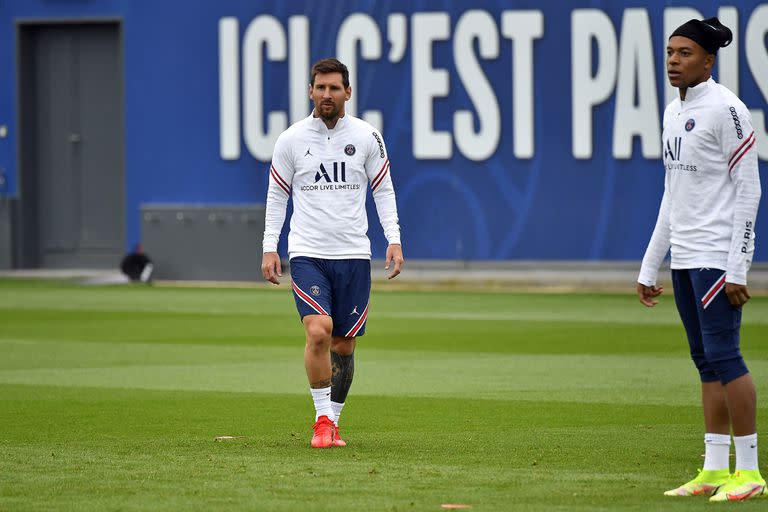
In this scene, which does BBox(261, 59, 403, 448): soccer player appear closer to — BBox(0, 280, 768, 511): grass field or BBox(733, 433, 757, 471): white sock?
BBox(0, 280, 768, 511): grass field

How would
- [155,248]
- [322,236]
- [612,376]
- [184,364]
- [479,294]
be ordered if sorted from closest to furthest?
[322,236], [612,376], [184,364], [479,294], [155,248]

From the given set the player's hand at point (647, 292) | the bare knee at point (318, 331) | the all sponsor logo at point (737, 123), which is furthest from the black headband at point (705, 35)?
the bare knee at point (318, 331)

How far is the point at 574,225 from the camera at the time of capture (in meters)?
28.1

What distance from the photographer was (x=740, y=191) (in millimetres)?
7840

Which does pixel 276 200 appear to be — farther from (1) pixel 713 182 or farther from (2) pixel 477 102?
(2) pixel 477 102

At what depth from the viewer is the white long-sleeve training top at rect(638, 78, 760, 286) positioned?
7.83 metres

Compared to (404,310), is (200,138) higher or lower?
higher

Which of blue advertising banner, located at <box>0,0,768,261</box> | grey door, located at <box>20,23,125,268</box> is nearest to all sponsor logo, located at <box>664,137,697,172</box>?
blue advertising banner, located at <box>0,0,768,261</box>

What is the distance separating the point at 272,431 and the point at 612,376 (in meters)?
4.42

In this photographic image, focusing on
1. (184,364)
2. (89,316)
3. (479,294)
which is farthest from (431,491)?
(479,294)

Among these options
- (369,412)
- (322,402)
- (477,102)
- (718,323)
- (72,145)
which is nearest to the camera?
(718,323)

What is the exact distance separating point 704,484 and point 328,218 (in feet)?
10.1

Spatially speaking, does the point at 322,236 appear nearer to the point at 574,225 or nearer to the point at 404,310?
the point at 404,310

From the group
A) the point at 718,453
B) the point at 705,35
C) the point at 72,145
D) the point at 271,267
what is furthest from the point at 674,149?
the point at 72,145
